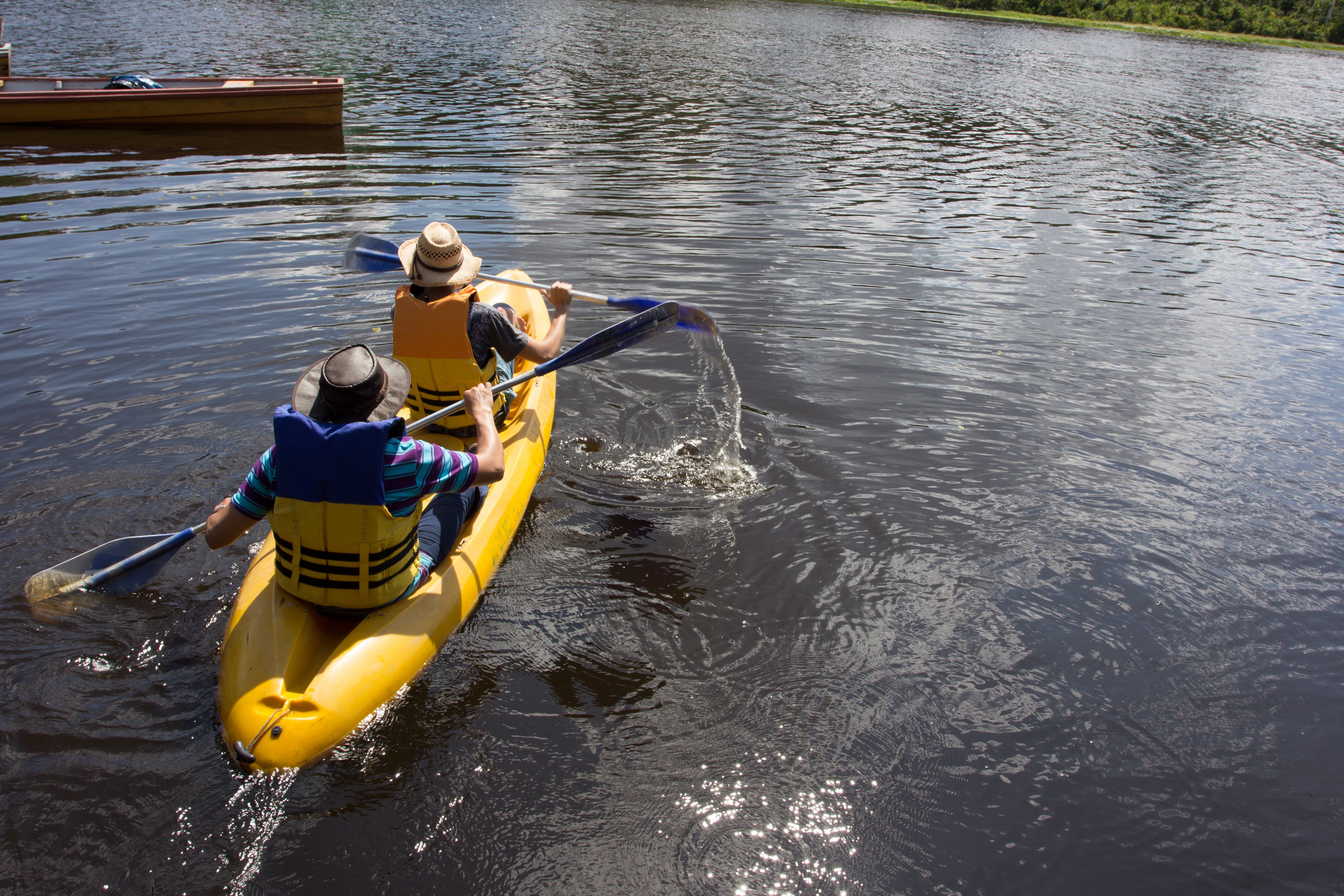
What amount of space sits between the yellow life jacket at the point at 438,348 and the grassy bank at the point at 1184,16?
45.4 m

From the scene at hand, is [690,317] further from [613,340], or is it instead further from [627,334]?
[613,340]

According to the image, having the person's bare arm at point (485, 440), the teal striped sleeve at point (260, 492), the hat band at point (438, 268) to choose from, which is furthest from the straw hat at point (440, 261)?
the teal striped sleeve at point (260, 492)

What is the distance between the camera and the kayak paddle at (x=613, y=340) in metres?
4.93

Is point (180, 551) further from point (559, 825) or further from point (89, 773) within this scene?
point (559, 825)

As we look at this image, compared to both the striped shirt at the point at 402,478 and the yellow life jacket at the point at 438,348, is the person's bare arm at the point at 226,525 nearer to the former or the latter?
the striped shirt at the point at 402,478

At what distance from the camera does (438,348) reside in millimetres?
4754

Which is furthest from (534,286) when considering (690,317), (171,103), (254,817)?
(171,103)

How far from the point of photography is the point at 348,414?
10.4 feet

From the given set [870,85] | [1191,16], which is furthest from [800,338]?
[1191,16]

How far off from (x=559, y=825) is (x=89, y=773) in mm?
1763

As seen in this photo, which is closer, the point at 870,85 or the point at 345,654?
the point at 345,654

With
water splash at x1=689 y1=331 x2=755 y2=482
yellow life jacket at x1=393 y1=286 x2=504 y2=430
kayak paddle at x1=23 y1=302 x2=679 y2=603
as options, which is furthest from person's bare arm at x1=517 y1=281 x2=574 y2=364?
water splash at x1=689 y1=331 x2=755 y2=482

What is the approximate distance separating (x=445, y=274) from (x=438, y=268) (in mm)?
49

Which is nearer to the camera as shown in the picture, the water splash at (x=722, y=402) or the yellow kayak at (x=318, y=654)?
the yellow kayak at (x=318, y=654)
